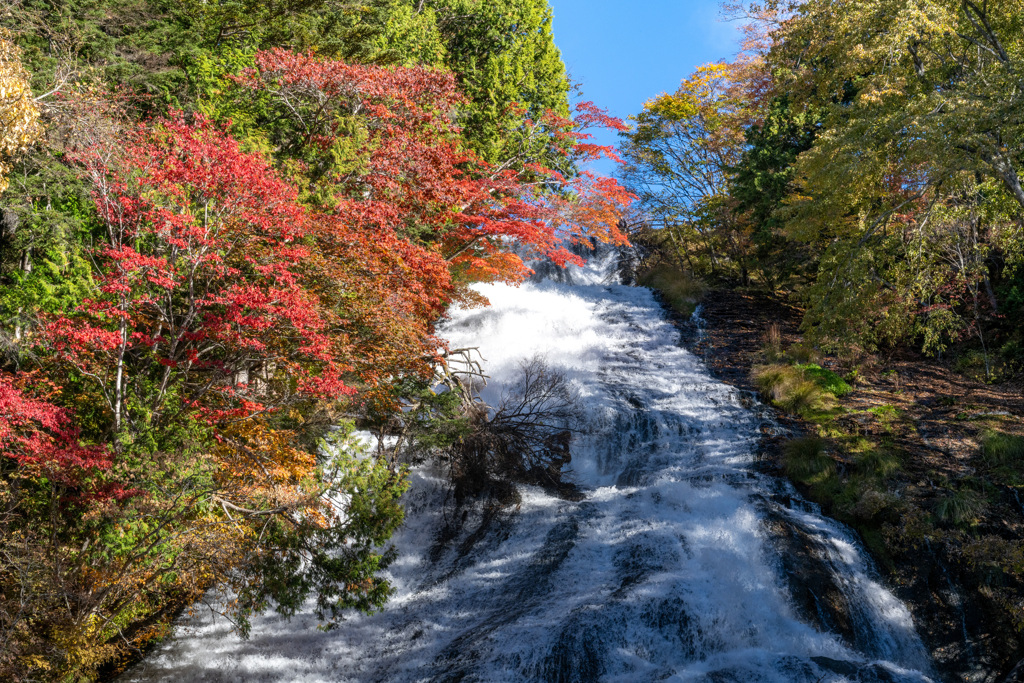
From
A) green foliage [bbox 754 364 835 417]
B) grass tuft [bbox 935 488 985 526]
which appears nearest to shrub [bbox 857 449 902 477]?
grass tuft [bbox 935 488 985 526]

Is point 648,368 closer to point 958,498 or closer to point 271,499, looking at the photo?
point 958,498

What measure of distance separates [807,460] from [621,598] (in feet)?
15.7

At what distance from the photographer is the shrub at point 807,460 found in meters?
10.6

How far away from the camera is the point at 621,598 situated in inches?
324

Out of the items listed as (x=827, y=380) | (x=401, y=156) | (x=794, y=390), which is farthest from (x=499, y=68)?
(x=827, y=380)

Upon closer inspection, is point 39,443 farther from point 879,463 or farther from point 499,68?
point 499,68

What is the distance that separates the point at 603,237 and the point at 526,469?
819 cm

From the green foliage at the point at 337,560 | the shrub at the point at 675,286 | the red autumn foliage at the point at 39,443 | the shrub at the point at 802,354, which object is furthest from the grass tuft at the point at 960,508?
the red autumn foliage at the point at 39,443

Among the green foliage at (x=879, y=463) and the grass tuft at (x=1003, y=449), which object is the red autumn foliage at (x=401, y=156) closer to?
the green foliage at (x=879, y=463)

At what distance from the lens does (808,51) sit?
14.1m

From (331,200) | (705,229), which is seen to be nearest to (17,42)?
(331,200)

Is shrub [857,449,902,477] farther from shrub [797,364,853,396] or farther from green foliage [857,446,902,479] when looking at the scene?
shrub [797,364,853,396]

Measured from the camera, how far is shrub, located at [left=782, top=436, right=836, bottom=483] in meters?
10.6

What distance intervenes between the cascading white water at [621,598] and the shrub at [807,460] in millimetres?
574
